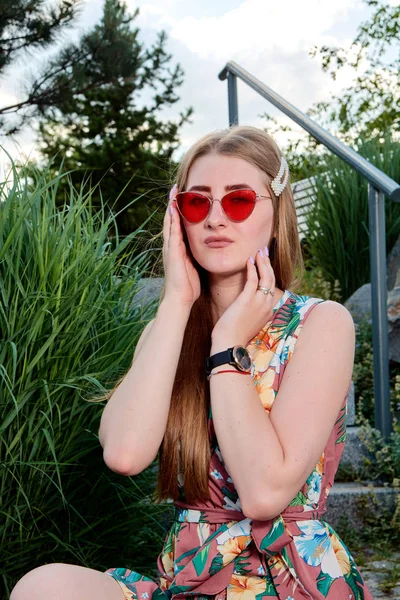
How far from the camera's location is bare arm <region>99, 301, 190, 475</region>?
5.49ft

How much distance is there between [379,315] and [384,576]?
1.19m

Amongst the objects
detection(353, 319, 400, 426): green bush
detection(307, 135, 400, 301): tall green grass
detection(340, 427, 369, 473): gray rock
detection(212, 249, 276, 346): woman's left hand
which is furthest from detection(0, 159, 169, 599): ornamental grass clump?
detection(307, 135, 400, 301): tall green grass

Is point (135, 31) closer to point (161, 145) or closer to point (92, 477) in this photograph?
point (161, 145)

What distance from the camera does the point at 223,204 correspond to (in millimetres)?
1800

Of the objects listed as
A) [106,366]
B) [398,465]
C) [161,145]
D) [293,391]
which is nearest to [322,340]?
[293,391]

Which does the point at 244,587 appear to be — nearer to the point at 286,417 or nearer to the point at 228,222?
the point at 286,417

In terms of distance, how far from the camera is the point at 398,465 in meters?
3.32

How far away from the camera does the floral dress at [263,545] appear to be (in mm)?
1554

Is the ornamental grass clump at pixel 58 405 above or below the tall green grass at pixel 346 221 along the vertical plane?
below

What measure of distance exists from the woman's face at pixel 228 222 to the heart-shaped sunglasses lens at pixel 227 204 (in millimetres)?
13

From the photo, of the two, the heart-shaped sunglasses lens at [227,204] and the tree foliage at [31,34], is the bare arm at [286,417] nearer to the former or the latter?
the heart-shaped sunglasses lens at [227,204]

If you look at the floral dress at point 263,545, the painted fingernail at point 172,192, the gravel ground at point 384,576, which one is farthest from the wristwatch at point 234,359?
the gravel ground at point 384,576

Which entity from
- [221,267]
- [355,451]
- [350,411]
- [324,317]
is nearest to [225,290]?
[221,267]

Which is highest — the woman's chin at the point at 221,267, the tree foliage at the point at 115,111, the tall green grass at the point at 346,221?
the tree foliage at the point at 115,111
